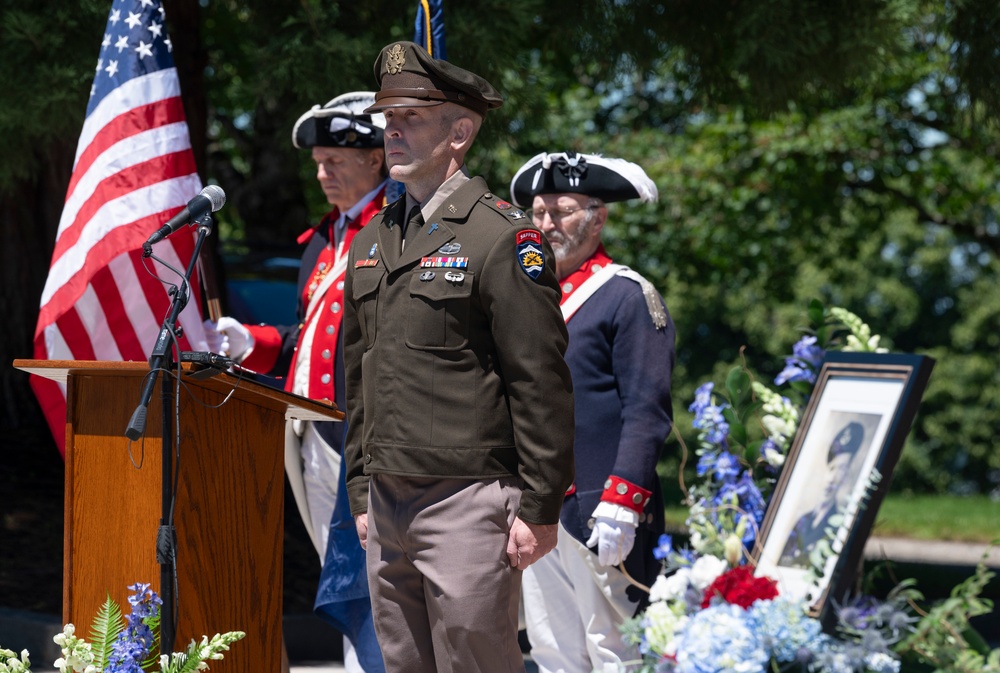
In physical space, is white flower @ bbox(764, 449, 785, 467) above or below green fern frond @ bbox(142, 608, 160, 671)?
above

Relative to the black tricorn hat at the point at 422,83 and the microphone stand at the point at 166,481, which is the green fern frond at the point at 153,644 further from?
the black tricorn hat at the point at 422,83

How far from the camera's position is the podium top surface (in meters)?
3.35

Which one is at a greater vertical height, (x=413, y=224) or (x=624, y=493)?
(x=413, y=224)

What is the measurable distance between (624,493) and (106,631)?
1.58 metres

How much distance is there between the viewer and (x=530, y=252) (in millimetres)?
3240

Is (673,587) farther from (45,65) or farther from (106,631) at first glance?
(45,65)

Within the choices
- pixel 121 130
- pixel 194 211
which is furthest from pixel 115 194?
pixel 194 211

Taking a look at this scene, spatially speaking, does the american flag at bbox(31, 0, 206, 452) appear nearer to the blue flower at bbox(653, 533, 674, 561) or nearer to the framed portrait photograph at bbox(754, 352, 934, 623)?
the blue flower at bbox(653, 533, 674, 561)

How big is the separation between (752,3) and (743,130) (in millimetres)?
7256

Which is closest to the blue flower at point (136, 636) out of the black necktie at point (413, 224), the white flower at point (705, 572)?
the black necktie at point (413, 224)

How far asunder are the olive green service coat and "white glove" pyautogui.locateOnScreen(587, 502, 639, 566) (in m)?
0.87

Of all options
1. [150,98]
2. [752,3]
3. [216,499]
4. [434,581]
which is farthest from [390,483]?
[752,3]

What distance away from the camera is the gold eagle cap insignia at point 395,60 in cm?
337

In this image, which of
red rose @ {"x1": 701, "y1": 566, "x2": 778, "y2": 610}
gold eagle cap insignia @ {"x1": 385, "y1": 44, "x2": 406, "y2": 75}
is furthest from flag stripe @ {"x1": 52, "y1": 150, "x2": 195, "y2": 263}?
red rose @ {"x1": 701, "y1": 566, "x2": 778, "y2": 610}
